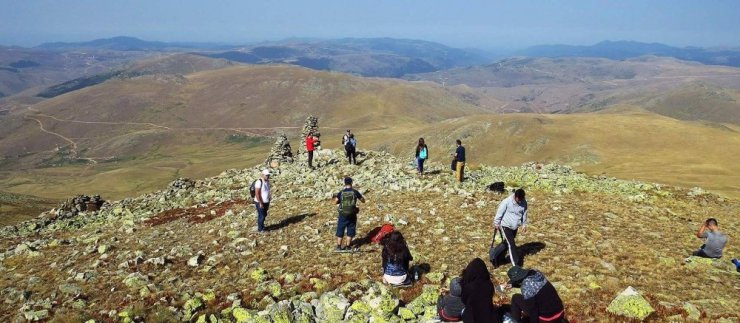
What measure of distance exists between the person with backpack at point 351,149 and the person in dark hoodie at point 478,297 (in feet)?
97.3

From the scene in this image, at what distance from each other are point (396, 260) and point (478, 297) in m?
4.46

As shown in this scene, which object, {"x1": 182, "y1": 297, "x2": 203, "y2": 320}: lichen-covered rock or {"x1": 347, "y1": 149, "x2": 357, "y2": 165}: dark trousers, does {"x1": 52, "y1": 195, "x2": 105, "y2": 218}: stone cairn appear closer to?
{"x1": 347, "y1": 149, "x2": 357, "y2": 165}: dark trousers

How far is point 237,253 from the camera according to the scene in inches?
819

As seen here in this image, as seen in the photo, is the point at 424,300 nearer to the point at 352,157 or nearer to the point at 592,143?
the point at 352,157

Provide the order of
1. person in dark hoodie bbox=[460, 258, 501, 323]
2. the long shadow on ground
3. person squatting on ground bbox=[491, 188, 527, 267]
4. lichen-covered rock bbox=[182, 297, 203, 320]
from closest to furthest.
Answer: person in dark hoodie bbox=[460, 258, 501, 323] → lichen-covered rock bbox=[182, 297, 203, 320] → person squatting on ground bbox=[491, 188, 527, 267] → the long shadow on ground

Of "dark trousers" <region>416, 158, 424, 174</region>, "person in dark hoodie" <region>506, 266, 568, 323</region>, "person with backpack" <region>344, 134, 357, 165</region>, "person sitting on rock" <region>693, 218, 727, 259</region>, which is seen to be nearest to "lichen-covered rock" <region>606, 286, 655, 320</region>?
"person in dark hoodie" <region>506, 266, 568, 323</region>

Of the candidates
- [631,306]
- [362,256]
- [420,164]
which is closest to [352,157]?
[420,164]

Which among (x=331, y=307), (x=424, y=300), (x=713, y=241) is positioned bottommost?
(x=331, y=307)

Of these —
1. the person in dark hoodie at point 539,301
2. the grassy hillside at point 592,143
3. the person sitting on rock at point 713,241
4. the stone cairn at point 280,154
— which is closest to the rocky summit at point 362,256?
the person sitting on rock at point 713,241

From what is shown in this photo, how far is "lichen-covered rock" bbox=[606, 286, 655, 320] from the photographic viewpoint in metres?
13.2

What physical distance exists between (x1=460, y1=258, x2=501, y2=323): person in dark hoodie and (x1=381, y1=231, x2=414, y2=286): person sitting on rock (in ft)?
13.2

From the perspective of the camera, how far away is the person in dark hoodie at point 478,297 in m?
11.5

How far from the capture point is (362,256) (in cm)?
1936

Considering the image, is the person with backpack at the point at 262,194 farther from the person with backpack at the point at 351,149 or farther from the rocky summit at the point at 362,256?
the person with backpack at the point at 351,149
